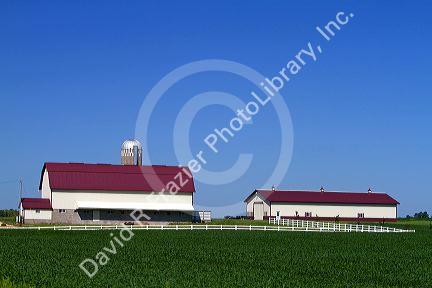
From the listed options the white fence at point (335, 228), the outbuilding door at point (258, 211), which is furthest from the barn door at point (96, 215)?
the outbuilding door at point (258, 211)

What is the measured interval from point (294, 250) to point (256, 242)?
23.4 ft

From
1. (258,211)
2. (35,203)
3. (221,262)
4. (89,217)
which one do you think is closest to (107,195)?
(89,217)

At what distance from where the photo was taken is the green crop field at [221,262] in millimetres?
24656

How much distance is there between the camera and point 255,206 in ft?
300

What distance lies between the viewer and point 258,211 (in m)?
90.6

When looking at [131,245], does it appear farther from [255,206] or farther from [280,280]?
[255,206]

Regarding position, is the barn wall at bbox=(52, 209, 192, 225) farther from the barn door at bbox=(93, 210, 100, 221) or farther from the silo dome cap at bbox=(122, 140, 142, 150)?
the silo dome cap at bbox=(122, 140, 142, 150)

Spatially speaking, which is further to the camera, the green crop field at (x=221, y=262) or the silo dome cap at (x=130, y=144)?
the silo dome cap at (x=130, y=144)

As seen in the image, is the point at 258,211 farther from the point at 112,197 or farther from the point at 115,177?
the point at 112,197

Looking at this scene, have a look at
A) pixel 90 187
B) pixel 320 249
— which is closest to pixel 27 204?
pixel 90 187

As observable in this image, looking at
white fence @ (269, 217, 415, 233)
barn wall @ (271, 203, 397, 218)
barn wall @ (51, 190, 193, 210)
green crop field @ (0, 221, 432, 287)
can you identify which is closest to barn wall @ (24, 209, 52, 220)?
barn wall @ (51, 190, 193, 210)

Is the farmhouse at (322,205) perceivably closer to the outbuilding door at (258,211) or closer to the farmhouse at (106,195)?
the outbuilding door at (258,211)

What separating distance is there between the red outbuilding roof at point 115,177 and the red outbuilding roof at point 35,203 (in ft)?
5.30

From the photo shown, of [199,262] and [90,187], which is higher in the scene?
[90,187]
